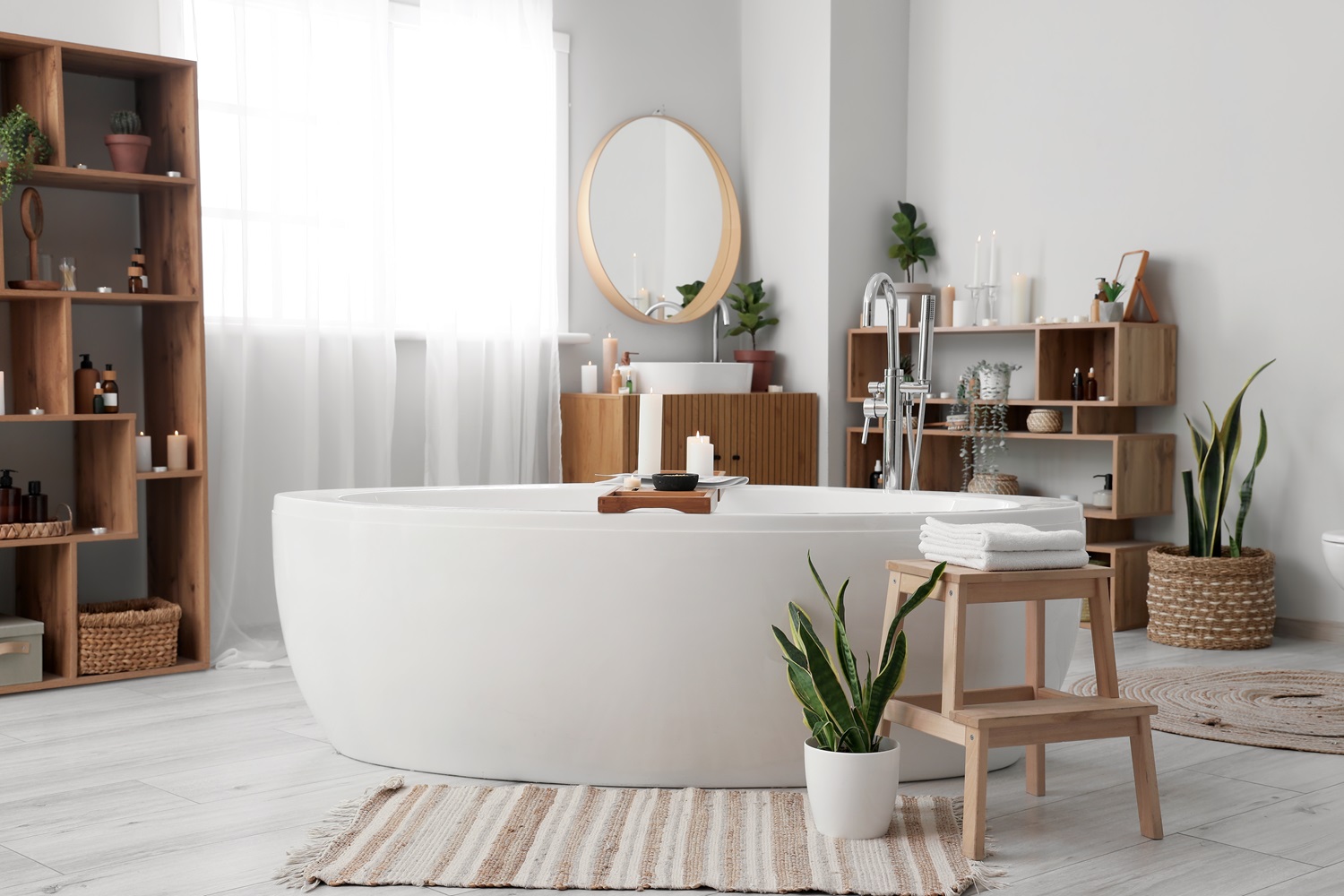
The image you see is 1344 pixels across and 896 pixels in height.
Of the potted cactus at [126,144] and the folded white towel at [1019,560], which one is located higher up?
the potted cactus at [126,144]

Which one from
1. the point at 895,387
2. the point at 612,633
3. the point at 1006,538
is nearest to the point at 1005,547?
the point at 1006,538

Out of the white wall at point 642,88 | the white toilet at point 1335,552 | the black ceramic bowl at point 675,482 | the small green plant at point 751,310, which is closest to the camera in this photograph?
the black ceramic bowl at point 675,482

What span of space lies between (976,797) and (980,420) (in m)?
2.91

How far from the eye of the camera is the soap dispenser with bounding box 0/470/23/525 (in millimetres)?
3666

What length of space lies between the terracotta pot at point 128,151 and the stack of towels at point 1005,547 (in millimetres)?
2634

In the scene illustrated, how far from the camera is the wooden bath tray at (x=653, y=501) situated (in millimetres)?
2773

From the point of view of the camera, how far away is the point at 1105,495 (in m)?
4.72

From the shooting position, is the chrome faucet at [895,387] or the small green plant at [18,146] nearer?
the chrome faucet at [895,387]

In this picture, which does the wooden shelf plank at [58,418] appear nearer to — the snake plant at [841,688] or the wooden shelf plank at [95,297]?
the wooden shelf plank at [95,297]

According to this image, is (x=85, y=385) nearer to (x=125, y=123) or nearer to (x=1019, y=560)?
(x=125, y=123)

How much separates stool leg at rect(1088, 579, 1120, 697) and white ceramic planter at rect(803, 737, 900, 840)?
1.53 ft

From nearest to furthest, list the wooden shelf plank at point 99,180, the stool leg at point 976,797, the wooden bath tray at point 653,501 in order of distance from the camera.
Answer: the stool leg at point 976,797 → the wooden bath tray at point 653,501 → the wooden shelf plank at point 99,180

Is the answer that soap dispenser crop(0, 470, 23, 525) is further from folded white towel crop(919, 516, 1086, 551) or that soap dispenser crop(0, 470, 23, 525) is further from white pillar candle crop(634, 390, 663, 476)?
folded white towel crop(919, 516, 1086, 551)

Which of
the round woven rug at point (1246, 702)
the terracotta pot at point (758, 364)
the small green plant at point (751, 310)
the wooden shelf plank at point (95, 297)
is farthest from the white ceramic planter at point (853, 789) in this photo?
the small green plant at point (751, 310)
